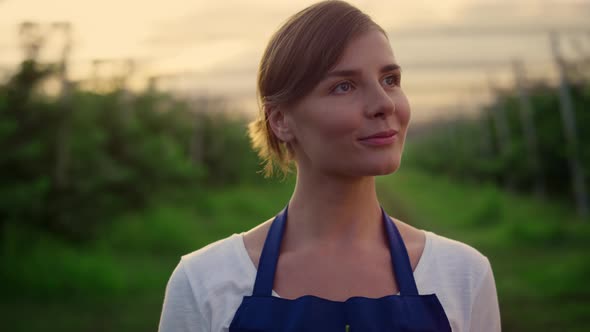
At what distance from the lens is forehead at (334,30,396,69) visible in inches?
64.4

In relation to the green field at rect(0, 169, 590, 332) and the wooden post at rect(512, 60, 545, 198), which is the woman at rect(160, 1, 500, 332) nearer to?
the green field at rect(0, 169, 590, 332)

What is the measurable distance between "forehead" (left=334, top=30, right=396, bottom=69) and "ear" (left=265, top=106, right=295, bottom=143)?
192 millimetres

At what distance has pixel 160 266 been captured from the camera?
32.4 feet

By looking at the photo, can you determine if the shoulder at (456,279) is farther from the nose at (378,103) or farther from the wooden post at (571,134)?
the wooden post at (571,134)

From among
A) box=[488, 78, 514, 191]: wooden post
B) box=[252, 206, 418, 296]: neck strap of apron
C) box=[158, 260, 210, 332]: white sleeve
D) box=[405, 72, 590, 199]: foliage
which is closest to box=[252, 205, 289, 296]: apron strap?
box=[252, 206, 418, 296]: neck strap of apron

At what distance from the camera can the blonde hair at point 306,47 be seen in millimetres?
1632

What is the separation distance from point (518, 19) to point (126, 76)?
6.29 m

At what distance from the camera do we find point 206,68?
51.3 feet

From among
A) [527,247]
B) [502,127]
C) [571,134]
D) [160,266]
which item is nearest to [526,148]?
[502,127]

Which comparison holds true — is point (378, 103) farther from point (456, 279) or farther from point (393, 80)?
point (456, 279)

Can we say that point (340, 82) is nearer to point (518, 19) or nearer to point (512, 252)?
point (512, 252)

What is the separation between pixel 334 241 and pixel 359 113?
315mm

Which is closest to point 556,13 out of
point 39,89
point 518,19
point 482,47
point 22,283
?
point 518,19

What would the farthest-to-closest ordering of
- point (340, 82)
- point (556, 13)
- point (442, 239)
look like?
point (556, 13)
point (442, 239)
point (340, 82)
